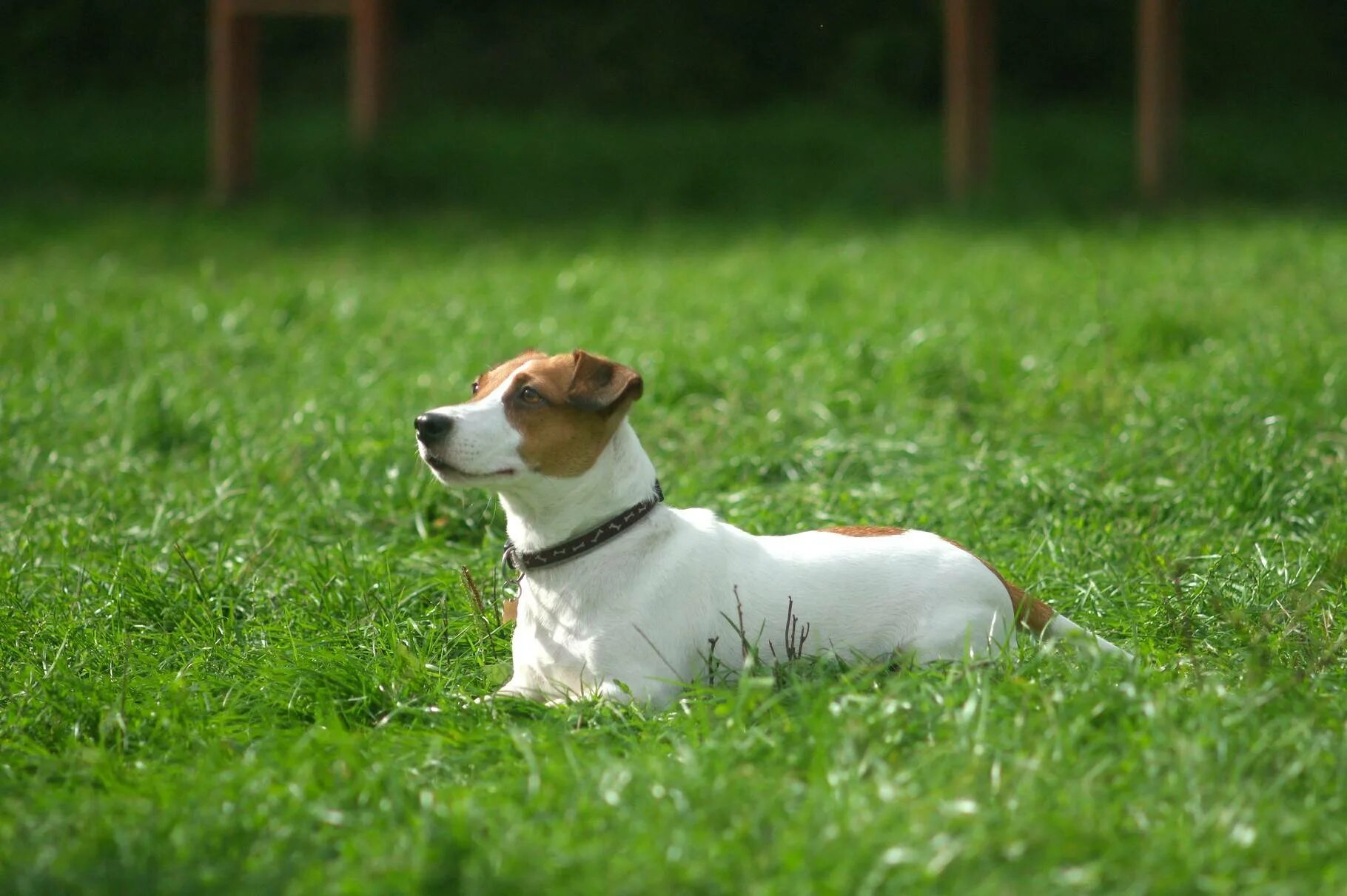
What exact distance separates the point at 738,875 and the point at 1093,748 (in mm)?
756

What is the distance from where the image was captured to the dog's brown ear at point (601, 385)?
3070 mm

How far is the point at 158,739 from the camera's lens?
115 inches

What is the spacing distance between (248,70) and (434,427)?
8.91 metres

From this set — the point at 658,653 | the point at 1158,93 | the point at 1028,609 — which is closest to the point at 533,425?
the point at 658,653

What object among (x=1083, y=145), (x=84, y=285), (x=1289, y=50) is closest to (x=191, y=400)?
(x=84, y=285)

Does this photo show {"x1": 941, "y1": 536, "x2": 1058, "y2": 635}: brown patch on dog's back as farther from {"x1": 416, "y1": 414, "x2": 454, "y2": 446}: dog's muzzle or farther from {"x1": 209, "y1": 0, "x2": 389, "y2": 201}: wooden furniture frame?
{"x1": 209, "y1": 0, "x2": 389, "y2": 201}: wooden furniture frame

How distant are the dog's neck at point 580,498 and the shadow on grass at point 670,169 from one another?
6.91 metres

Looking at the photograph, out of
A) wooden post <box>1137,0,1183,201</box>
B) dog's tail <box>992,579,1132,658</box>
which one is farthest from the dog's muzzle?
wooden post <box>1137,0,1183,201</box>

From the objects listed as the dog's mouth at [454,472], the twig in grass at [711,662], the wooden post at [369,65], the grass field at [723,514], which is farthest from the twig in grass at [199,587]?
the wooden post at [369,65]

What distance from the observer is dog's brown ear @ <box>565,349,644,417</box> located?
3070mm

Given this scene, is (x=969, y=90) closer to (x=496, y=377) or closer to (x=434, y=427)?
(x=496, y=377)

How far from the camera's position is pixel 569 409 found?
122 inches

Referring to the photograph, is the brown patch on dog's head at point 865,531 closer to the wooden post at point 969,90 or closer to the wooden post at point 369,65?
the wooden post at point 969,90

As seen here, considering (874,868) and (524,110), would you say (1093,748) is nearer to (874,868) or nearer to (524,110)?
(874,868)
